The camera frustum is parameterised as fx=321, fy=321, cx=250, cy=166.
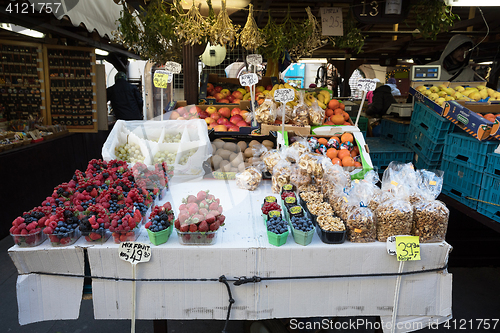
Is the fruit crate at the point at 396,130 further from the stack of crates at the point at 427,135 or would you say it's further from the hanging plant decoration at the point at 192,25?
the hanging plant decoration at the point at 192,25

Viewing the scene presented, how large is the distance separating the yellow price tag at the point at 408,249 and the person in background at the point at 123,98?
239 inches

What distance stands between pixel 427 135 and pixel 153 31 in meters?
3.43

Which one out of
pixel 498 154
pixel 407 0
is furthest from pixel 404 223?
pixel 407 0

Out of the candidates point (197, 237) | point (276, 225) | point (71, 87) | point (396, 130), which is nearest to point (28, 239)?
point (197, 237)

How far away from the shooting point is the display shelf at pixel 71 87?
5441 mm

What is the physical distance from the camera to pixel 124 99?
Answer: 21.2 feet

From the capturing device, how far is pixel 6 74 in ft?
16.9

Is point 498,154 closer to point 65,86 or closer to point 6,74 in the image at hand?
point 65,86

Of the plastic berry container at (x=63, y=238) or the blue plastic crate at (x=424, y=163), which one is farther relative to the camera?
the blue plastic crate at (x=424, y=163)

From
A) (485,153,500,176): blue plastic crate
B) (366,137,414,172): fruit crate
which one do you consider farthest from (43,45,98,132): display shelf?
(485,153,500,176): blue plastic crate

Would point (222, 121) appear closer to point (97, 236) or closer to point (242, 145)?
point (242, 145)

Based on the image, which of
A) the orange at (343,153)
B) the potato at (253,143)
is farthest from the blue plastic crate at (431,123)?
the potato at (253,143)

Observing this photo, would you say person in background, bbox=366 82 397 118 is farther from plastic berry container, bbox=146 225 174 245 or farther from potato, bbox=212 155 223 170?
plastic berry container, bbox=146 225 174 245

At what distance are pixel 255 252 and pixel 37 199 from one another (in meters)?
3.85
